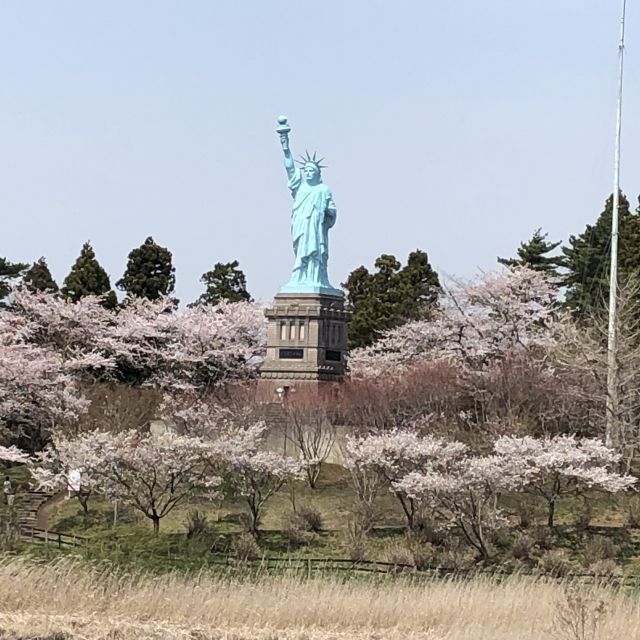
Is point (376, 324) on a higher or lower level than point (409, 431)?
higher

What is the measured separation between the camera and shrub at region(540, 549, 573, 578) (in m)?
21.3

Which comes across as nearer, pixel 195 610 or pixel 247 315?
pixel 195 610

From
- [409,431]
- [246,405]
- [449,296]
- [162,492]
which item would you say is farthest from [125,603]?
[449,296]

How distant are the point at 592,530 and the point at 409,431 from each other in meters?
5.15

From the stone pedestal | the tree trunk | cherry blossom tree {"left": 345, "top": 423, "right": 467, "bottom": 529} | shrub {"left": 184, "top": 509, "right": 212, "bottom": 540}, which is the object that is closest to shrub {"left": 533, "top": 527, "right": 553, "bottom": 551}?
the tree trunk

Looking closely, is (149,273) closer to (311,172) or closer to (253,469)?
(311,172)

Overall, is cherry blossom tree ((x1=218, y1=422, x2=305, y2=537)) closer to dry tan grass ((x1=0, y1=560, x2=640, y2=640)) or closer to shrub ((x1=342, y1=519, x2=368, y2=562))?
shrub ((x1=342, y1=519, x2=368, y2=562))

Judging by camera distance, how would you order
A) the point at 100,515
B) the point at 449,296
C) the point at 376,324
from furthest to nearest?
the point at 376,324, the point at 449,296, the point at 100,515

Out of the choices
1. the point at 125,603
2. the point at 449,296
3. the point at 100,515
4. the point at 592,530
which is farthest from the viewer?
the point at 449,296

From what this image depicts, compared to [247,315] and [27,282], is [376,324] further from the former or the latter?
[27,282]

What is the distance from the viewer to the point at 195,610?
10633mm

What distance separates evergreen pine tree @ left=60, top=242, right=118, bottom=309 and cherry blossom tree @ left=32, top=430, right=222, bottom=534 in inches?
772

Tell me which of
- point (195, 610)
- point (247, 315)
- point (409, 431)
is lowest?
point (195, 610)

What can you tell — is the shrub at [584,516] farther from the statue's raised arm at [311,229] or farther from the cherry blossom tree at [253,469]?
the statue's raised arm at [311,229]
